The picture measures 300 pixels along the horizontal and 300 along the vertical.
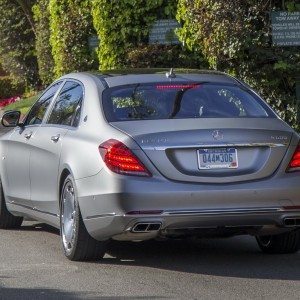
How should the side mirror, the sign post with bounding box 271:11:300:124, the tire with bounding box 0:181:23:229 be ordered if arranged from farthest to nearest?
the sign post with bounding box 271:11:300:124 < the tire with bounding box 0:181:23:229 < the side mirror

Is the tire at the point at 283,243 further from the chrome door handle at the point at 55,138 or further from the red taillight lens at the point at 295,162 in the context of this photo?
the chrome door handle at the point at 55,138

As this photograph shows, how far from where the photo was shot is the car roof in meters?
9.33

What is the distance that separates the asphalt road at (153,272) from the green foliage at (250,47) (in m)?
5.64

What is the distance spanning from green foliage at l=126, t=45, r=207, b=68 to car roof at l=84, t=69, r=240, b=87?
34.5 ft

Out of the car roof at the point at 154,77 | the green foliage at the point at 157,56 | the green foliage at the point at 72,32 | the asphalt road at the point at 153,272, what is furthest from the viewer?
the green foliage at the point at 72,32

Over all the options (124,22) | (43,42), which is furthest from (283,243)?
(43,42)

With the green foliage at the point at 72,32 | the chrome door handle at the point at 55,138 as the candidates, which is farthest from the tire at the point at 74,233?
the green foliage at the point at 72,32

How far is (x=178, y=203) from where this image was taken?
26.9 ft

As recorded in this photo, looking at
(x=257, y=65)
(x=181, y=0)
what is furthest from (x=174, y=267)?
(x=181, y=0)

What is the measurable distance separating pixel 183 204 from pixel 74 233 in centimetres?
110

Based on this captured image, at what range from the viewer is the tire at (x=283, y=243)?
9.36 metres

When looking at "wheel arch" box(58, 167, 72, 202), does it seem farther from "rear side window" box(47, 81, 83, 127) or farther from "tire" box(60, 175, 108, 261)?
"rear side window" box(47, 81, 83, 127)

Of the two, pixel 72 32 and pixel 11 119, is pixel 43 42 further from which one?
pixel 11 119

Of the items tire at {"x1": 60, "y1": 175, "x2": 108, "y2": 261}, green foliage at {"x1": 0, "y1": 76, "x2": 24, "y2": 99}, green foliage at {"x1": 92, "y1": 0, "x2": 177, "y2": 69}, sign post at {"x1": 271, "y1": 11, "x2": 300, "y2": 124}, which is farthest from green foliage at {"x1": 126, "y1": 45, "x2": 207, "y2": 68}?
green foliage at {"x1": 0, "y1": 76, "x2": 24, "y2": 99}
